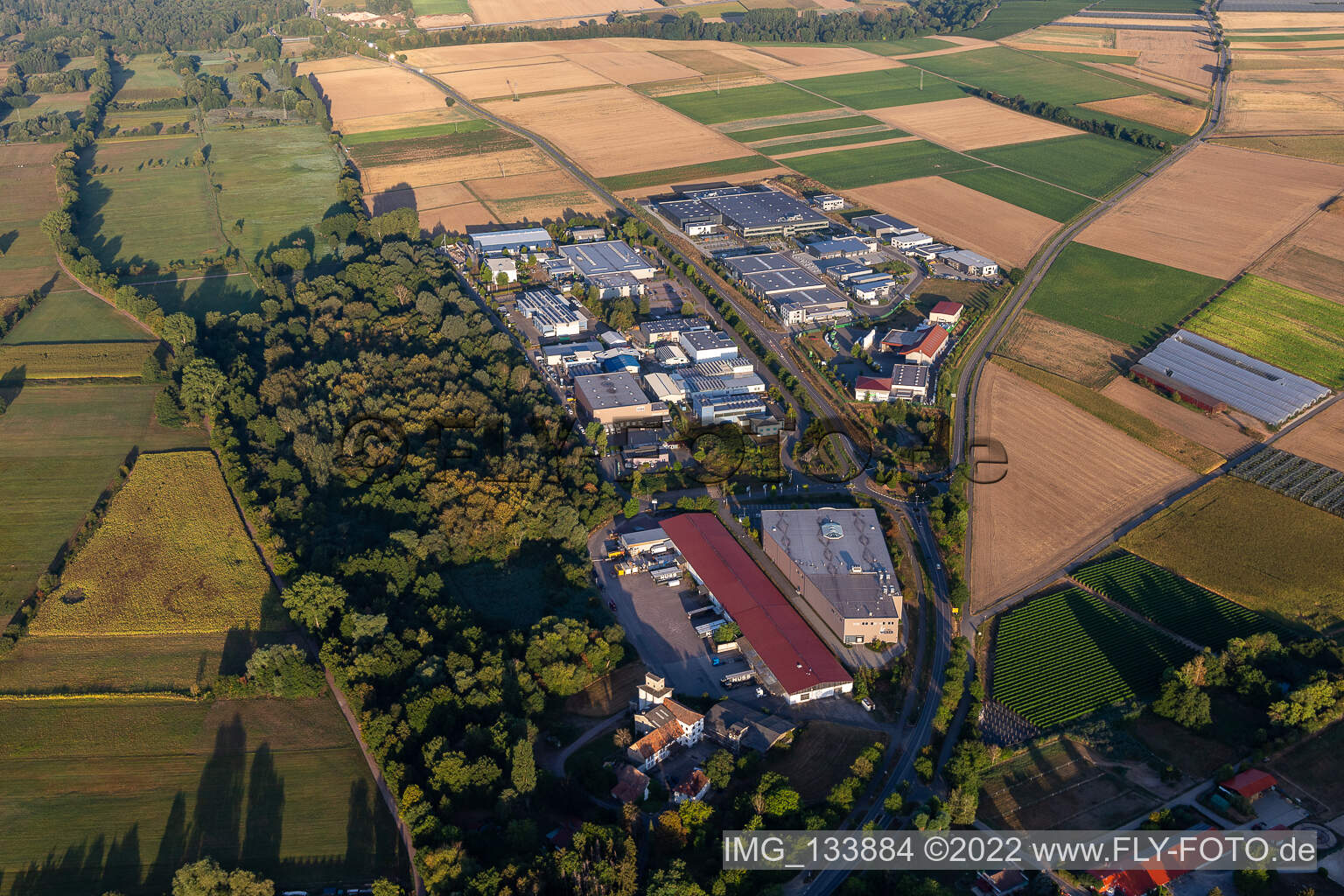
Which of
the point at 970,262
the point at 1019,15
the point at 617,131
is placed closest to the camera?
the point at 970,262

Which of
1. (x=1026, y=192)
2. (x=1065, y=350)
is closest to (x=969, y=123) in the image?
(x=1026, y=192)

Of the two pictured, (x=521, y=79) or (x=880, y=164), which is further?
(x=521, y=79)

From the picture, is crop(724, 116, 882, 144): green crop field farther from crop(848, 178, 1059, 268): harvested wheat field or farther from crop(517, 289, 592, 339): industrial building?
crop(517, 289, 592, 339): industrial building

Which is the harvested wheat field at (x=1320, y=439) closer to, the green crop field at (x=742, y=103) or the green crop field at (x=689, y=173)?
the green crop field at (x=689, y=173)

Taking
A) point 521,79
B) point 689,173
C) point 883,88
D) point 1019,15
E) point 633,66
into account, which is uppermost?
point 1019,15

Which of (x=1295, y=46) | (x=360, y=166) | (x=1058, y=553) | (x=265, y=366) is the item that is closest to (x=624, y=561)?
(x=1058, y=553)

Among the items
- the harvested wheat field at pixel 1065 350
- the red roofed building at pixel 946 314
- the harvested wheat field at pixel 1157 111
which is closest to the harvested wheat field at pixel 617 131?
the red roofed building at pixel 946 314

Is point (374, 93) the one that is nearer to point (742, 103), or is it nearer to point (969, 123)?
point (742, 103)
